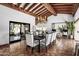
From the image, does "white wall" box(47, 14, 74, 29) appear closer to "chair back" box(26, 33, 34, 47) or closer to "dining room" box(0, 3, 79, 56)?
"dining room" box(0, 3, 79, 56)

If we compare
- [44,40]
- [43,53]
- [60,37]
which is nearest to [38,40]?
[44,40]

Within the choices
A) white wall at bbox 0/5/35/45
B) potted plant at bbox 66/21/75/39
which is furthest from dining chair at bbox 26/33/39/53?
potted plant at bbox 66/21/75/39

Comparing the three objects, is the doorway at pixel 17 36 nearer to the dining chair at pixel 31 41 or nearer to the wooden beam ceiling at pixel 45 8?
the dining chair at pixel 31 41

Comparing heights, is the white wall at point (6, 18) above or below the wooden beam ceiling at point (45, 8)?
below

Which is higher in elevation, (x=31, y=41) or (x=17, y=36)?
(x=17, y=36)

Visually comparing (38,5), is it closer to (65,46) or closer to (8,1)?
(8,1)

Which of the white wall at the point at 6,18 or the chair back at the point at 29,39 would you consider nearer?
the white wall at the point at 6,18

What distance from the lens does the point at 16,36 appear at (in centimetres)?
303

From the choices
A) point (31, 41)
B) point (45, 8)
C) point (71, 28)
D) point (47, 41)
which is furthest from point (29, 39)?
point (71, 28)

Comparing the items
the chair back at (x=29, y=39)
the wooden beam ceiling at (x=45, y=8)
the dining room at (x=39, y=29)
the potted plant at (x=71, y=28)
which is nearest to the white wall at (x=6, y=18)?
the dining room at (x=39, y=29)

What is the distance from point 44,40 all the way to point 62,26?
0.54 metres

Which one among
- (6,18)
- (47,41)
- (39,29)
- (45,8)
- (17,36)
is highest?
(45,8)

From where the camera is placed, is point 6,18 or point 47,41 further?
point 47,41

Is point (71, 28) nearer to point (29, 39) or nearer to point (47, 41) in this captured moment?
point (47, 41)
